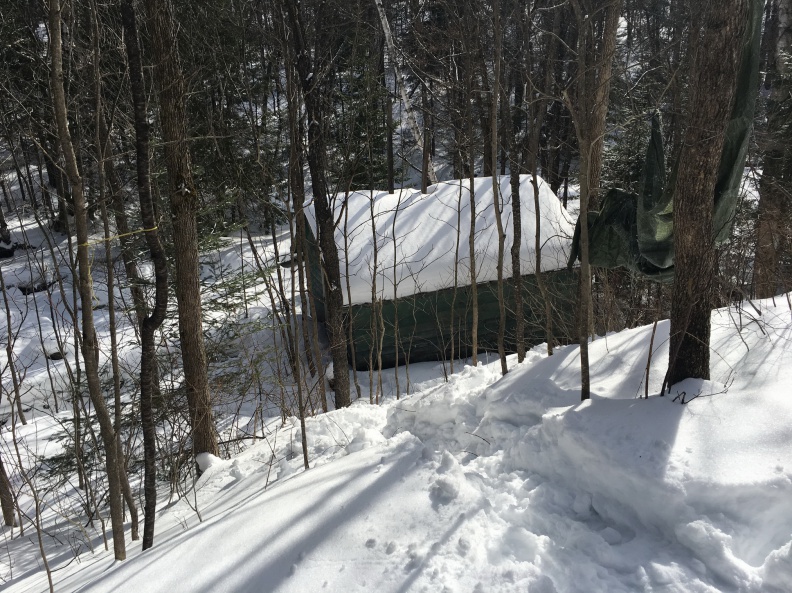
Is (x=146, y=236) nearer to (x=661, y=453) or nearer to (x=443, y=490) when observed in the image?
(x=443, y=490)

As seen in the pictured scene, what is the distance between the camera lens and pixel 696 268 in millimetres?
3848

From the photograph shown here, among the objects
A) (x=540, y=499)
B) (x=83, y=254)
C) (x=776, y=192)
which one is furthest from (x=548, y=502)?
(x=776, y=192)

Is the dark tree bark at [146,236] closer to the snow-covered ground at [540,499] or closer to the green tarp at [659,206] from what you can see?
the snow-covered ground at [540,499]

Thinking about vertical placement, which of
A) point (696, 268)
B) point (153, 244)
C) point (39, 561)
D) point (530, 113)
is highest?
point (530, 113)

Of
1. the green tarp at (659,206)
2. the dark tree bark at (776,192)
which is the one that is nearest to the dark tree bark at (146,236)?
the green tarp at (659,206)

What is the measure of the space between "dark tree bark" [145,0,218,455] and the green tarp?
419 cm

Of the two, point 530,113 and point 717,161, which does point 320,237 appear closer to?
point 530,113

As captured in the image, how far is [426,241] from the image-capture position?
1085 cm

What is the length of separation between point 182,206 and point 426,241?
5544mm

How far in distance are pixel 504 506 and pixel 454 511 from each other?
1.05ft

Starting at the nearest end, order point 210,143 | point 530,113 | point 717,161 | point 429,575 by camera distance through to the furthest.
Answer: point 429,575 < point 717,161 < point 530,113 < point 210,143

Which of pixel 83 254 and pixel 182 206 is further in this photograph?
pixel 182 206

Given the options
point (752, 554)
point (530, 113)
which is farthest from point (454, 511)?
point (530, 113)

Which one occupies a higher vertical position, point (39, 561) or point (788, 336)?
point (788, 336)
